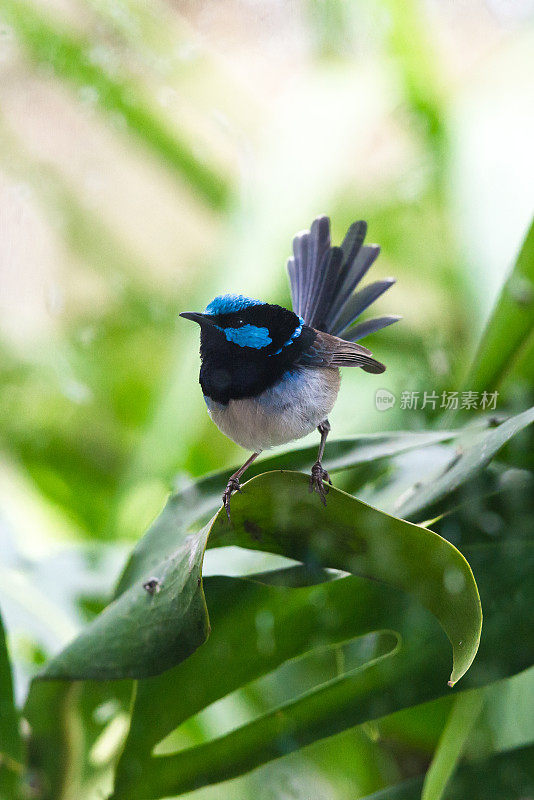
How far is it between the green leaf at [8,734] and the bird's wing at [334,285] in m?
0.30

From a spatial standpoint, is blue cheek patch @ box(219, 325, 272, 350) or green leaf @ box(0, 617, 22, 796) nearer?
blue cheek patch @ box(219, 325, 272, 350)

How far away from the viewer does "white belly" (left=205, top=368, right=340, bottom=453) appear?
354mm

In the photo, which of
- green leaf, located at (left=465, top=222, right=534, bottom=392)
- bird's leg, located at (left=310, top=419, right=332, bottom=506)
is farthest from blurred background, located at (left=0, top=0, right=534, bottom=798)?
bird's leg, located at (left=310, top=419, right=332, bottom=506)

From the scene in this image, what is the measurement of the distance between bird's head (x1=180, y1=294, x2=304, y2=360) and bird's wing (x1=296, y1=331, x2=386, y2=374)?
0.01m

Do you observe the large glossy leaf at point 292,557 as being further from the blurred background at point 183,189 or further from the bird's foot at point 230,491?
the blurred background at point 183,189

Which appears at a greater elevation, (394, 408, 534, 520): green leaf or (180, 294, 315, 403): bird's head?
(180, 294, 315, 403): bird's head

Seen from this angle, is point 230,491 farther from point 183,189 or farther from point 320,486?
point 183,189

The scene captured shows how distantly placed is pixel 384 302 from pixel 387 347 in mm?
87

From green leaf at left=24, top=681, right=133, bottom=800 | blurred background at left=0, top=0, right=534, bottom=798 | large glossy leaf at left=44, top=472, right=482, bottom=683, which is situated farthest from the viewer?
blurred background at left=0, top=0, right=534, bottom=798

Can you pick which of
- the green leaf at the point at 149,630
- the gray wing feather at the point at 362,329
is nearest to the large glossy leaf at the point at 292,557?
the green leaf at the point at 149,630

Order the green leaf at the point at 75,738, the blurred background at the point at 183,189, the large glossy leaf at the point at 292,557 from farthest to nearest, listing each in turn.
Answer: the blurred background at the point at 183,189, the green leaf at the point at 75,738, the large glossy leaf at the point at 292,557

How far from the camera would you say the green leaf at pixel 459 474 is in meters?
0.34

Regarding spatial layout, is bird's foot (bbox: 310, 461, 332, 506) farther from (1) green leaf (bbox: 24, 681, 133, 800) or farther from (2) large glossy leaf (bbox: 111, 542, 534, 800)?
(1) green leaf (bbox: 24, 681, 133, 800)

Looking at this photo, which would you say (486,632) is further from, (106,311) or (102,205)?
(102,205)
